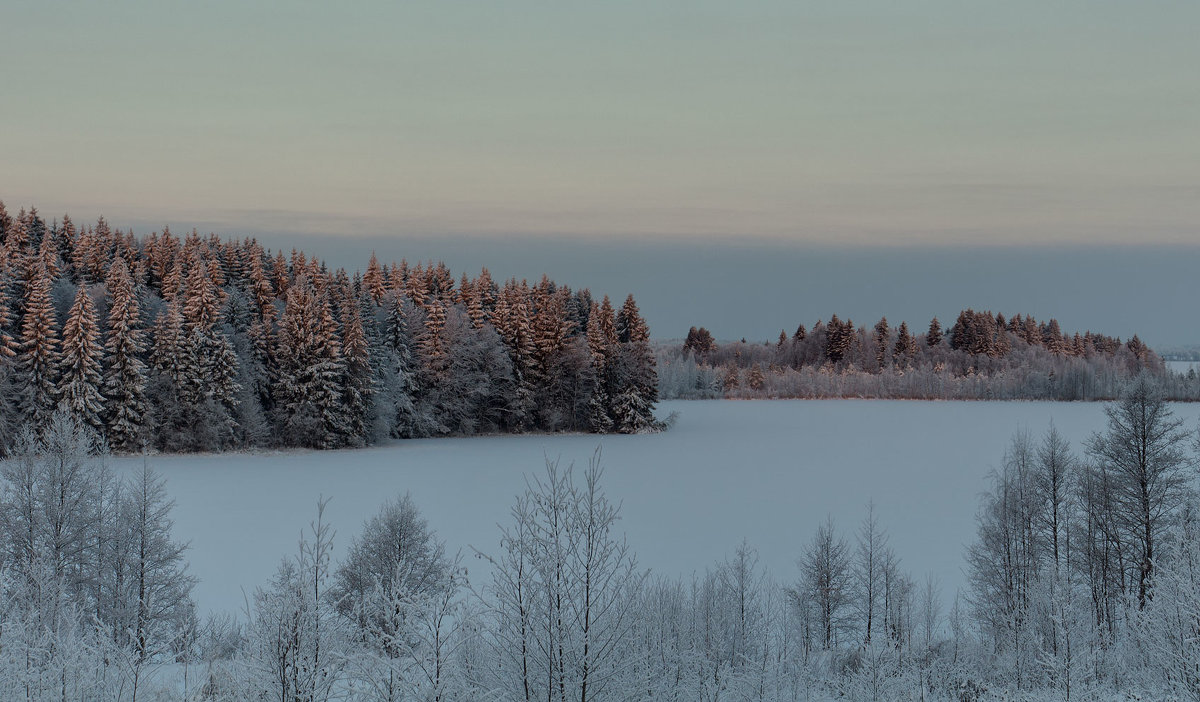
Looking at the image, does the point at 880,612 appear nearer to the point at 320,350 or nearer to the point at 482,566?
the point at 482,566

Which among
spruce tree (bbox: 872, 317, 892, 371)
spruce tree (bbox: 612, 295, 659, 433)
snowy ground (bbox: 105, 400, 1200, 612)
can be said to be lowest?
snowy ground (bbox: 105, 400, 1200, 612)

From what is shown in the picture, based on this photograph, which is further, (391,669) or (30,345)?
(30,345)

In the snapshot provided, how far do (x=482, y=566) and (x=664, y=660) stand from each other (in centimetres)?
1521

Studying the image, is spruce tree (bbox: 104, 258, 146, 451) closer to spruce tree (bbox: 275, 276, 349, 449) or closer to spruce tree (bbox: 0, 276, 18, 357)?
spruce tree (bbox: 0, 276, 18, 357)

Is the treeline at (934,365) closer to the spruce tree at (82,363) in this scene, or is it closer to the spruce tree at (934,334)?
the spruce tree at (934,334)

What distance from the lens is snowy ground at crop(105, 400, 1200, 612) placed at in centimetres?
3128

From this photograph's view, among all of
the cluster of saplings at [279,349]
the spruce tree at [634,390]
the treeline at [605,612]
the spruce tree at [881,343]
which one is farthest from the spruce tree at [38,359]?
the spruce tree at [881,343]

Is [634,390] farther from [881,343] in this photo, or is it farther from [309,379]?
[881,343]

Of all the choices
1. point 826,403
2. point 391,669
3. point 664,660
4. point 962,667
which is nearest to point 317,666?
point 391,669

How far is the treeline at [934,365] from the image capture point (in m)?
135

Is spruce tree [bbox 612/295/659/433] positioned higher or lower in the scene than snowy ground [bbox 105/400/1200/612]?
higher

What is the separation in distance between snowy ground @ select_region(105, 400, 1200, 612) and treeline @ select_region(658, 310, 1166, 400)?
199ft

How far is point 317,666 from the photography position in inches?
408

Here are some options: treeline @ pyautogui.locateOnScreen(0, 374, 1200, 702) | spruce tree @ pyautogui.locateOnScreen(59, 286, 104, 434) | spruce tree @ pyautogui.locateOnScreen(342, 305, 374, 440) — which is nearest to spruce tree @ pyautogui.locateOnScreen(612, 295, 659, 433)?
spruce tree @ pyautogui.locateOnScreen(342, 305, 374, 440)
